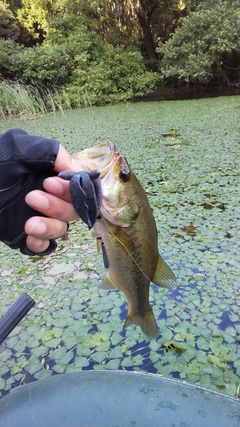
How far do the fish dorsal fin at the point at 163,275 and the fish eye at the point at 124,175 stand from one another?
14.1 inches

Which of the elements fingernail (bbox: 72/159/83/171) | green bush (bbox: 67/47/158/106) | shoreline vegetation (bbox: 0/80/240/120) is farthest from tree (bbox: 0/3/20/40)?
fingernail (bbox: 72/159/83/171)

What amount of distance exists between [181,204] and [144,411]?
245 centimetres

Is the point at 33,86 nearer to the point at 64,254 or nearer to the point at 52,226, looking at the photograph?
the point at 64,254

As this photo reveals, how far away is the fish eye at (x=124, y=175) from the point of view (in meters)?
1.21

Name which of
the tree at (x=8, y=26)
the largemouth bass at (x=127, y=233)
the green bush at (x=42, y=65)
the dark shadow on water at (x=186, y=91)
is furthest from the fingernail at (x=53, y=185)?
the tree at (x=8, y=26)

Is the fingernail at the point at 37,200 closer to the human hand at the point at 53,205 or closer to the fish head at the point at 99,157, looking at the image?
the human hand at the point at 53,205

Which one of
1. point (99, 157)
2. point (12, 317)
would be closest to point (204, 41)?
point (99, 157)

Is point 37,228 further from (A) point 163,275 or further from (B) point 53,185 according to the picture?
(A) point 163,275

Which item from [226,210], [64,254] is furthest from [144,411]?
[226,210]

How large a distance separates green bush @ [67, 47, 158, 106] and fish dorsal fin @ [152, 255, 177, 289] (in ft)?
41.2

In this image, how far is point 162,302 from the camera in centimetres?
220

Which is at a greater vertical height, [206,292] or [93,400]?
[93,400]

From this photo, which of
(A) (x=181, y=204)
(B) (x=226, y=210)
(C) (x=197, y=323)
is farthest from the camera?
(A) (x=181, y=204)

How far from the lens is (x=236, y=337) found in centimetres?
190
